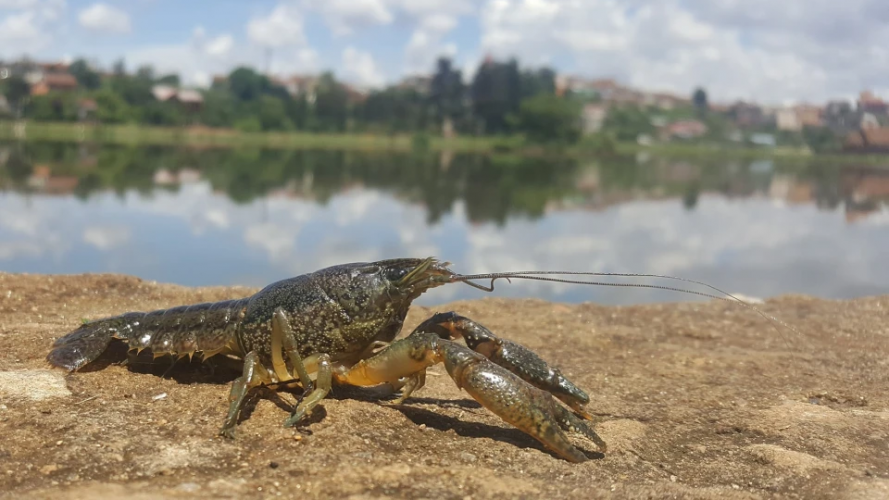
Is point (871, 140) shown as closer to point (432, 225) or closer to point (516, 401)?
point (432, 225)

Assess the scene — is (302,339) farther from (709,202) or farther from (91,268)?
(709,202)

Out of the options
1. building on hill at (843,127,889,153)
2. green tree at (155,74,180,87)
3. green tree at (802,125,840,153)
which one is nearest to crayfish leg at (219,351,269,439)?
building on hill at (843,127,889,153)

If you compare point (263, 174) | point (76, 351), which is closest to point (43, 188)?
point (263, 174)

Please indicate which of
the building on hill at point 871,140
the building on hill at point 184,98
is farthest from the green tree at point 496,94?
the building on hill at point 871,140

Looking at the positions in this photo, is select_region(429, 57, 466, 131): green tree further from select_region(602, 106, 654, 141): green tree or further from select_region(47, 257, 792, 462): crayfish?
select_region(47, 257, 792, 462): crayfish

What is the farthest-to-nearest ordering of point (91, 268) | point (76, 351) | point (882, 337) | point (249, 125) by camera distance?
point (249, 125), point (91, 268), point (882, 337), point (76, 351)

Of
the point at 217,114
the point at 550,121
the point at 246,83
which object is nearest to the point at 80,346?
the point at 217,114
